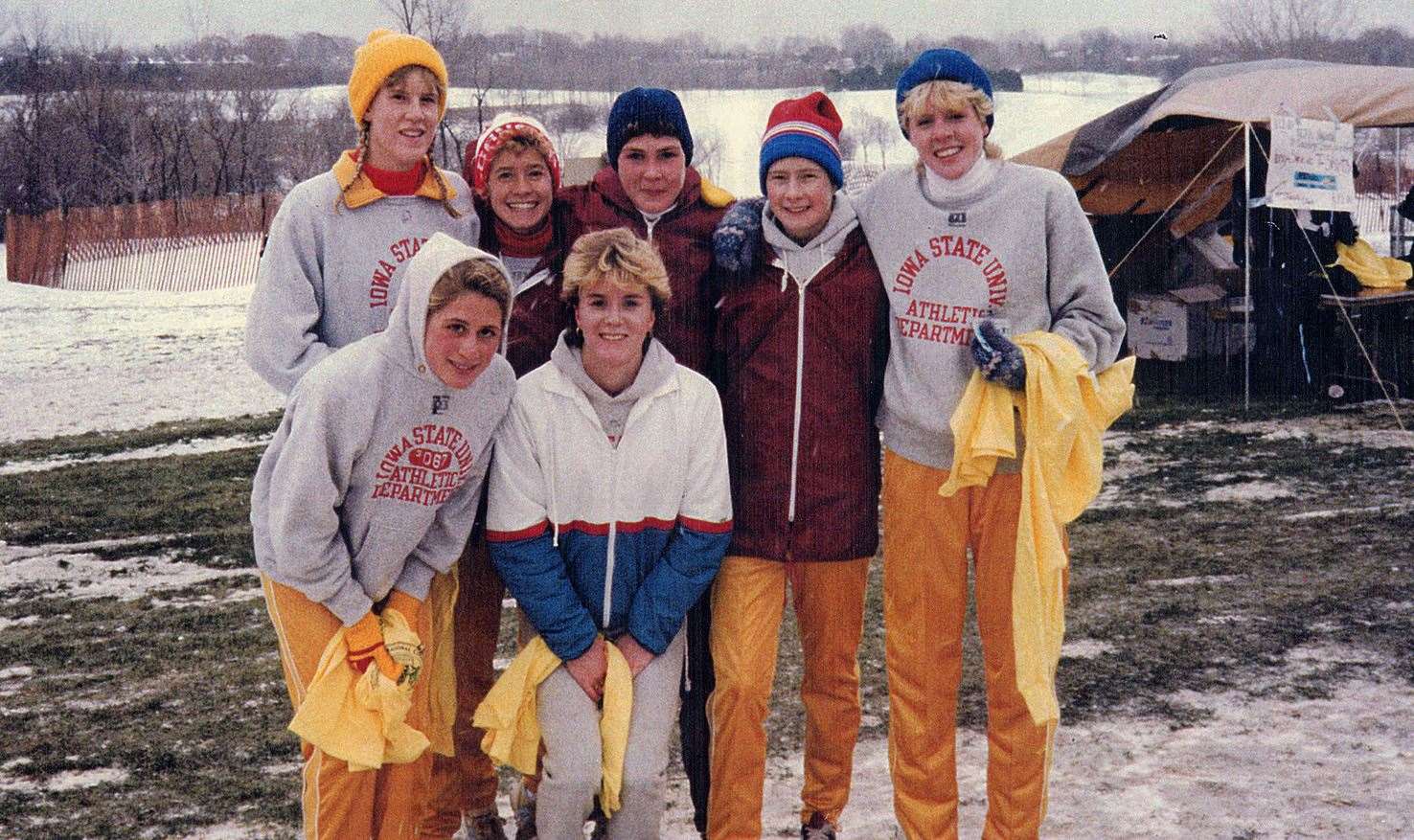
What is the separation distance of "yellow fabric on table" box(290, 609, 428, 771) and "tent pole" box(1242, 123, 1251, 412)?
341 inches

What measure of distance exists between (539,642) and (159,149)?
42646 millimetres

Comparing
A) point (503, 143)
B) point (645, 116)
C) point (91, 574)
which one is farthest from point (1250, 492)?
point (91, 574)

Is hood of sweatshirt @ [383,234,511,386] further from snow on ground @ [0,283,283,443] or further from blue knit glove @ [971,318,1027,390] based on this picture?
snow on ground @ [0,283,283,443]

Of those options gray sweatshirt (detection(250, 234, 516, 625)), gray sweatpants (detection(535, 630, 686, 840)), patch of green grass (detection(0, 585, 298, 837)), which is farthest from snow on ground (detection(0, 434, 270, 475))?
gray sweatpants (detection(535, 630, 686, 840))

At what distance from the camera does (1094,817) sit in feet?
12.1

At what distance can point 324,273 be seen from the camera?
336 cm

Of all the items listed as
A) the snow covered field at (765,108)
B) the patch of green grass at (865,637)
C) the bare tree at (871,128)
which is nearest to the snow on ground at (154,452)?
the patch of green grass at (865,637)

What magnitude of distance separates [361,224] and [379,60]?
420 millimetres

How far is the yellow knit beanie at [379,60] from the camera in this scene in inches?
133

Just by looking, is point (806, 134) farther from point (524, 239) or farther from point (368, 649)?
point (368, 649)

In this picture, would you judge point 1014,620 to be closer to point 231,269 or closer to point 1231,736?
point 1231,736

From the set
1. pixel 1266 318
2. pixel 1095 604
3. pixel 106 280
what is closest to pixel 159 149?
pixel 106 280

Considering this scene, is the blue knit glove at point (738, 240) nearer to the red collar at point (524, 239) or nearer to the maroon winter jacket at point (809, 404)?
the maroon winter jacket at point (809, 404)

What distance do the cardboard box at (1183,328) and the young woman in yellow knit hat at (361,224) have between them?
9852mm
